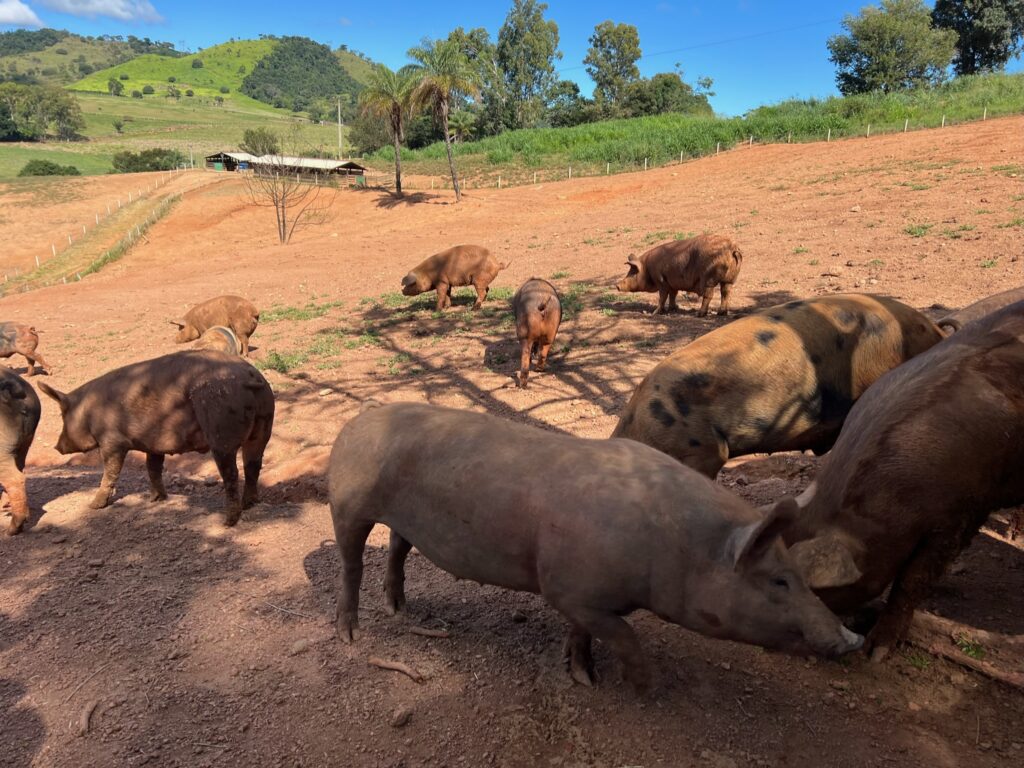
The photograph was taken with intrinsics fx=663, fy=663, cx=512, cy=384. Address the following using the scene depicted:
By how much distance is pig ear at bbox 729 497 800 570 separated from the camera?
8.32 feet

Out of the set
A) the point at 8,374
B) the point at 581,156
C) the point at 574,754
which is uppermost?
the point at 581,156

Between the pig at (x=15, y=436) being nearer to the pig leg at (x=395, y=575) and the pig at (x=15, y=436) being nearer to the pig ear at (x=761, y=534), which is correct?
the pig leg at (x=395, y=575)

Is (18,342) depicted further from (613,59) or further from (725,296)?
(613,59)

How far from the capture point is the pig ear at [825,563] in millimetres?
3020

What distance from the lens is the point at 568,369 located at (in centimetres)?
1070

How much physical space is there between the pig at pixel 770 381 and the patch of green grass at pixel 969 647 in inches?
65.7

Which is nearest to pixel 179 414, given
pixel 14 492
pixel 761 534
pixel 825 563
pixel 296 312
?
pixel 14 492

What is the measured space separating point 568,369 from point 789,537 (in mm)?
7535

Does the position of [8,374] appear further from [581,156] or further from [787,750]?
[581,156]

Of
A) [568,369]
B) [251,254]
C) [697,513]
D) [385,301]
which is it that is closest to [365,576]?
[697,513]

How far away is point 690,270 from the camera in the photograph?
1262 centimetres

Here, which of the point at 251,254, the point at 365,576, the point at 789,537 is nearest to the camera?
the point at 789,537

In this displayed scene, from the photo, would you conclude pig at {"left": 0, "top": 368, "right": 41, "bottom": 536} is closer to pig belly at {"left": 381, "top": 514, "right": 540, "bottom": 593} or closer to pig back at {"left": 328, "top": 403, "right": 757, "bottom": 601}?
pig back at {"left": 328, "top": 403, "right": 757, "bottom": 601}

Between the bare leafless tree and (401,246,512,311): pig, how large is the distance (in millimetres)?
→ 16876
